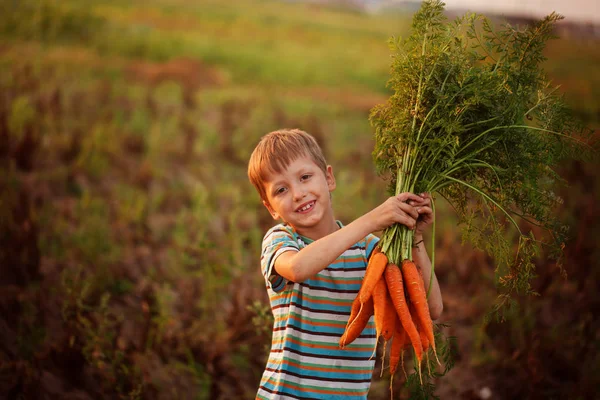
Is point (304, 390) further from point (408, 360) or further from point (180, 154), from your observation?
point (180, 154)

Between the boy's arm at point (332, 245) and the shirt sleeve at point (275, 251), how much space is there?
57 millimetres

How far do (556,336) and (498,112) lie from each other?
2.63 meters

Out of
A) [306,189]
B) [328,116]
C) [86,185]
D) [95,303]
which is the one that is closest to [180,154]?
[86,185]

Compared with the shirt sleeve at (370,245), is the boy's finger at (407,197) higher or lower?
higher

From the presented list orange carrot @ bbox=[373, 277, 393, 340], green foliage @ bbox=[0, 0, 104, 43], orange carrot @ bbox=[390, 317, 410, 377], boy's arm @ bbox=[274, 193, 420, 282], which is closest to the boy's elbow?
boy's arm @ bbox=[274, 193, 420, 282]

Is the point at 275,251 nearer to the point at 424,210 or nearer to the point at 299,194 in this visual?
the point at 299,194

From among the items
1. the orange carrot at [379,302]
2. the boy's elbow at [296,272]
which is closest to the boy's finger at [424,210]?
the orange carrot at [379,302]

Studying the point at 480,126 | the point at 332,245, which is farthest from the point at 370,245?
the point at 480,126

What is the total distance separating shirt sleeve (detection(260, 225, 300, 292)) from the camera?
7.64 ft

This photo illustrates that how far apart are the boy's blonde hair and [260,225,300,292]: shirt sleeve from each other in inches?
10.2

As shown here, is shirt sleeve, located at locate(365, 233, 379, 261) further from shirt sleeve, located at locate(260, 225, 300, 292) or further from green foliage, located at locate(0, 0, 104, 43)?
green foliage, located at locate(0, 0, 104, 43)

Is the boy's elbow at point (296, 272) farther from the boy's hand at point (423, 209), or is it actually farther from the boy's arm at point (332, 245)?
the boy's hand at point (423, 209)

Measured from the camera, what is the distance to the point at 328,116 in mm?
9641

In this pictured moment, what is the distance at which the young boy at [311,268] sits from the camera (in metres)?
2.23
